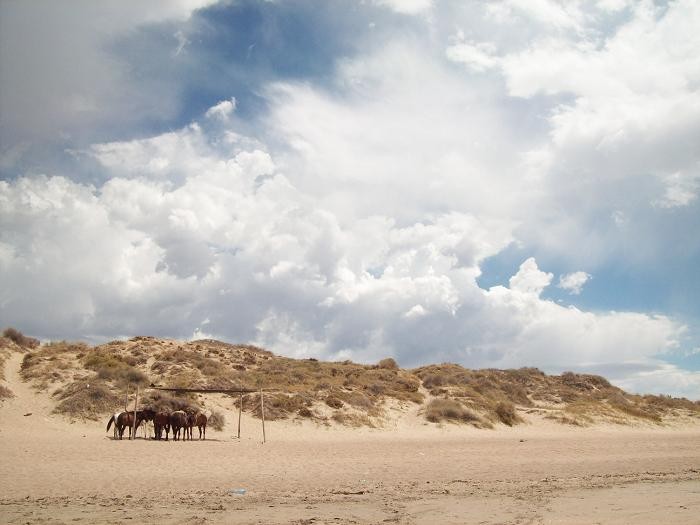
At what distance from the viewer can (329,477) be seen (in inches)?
674

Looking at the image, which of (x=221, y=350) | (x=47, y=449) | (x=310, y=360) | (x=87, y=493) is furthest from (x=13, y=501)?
(x=310, y=360)

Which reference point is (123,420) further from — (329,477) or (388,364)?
(388,364)

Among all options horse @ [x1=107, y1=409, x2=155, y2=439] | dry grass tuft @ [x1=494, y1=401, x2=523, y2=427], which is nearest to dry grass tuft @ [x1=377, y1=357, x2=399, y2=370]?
dry grass tuft @ [x1=494, y1=401, x2=523, y2=427]

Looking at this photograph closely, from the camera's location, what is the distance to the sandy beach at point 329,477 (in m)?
11.7

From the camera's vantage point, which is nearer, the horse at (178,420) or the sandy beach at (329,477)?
the sandy beach at (329,477)

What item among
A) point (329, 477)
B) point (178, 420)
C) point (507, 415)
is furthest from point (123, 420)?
point (507, 415)

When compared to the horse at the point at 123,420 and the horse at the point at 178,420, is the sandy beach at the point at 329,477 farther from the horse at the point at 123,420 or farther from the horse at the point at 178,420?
the horse at the point at 123,420

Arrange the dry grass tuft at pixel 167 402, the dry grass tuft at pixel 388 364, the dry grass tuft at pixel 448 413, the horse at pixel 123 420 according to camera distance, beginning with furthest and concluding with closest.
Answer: the dry grass tuft at pixel 388 364 < the dry grass tuft at pixel 448 413 < the dry grass tuft at pixel 167 402 < the horse at pixel 123 420

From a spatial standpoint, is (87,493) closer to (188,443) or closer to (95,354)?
(188,443)

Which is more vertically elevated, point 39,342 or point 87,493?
point 39,342

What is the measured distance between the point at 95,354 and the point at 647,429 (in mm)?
39043

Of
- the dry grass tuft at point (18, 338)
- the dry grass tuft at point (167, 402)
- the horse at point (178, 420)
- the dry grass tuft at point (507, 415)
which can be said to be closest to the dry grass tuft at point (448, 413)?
the dry grass tuft at point (507, 415)

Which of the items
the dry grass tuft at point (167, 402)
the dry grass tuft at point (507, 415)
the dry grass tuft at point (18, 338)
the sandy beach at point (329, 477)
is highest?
the dry grass tuft at point (18, 338)

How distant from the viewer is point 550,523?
1076 cm
